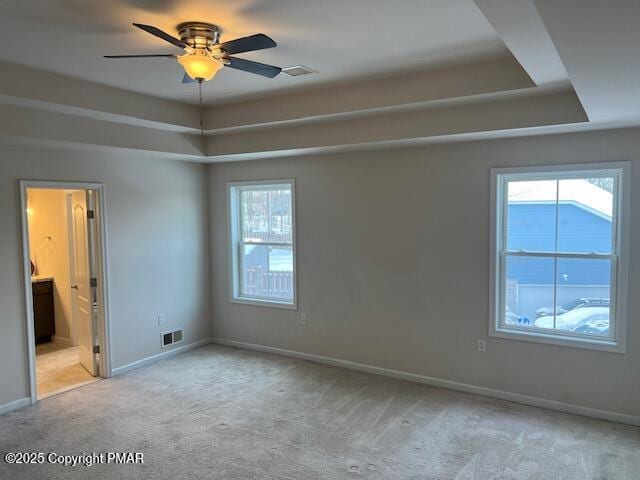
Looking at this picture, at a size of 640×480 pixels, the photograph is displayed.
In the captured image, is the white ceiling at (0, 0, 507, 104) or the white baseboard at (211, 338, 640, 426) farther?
the white baseboard at (211, 338, 640, 426)

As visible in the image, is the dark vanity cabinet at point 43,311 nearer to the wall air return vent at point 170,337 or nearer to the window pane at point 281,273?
the wall air return vent at point 170,337

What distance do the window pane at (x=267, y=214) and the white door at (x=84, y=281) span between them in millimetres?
1881

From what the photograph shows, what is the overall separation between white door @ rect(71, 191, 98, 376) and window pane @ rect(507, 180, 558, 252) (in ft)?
14.1

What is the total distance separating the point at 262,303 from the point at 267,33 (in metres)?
3.61

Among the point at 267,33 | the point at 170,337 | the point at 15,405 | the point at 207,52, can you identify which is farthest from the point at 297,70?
the point at 15,405

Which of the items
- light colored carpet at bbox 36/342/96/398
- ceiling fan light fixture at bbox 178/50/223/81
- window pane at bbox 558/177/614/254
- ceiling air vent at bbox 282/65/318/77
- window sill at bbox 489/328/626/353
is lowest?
light colored carpet at bbox 36/342/96/398

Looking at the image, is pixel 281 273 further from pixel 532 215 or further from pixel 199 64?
pixel 199 64

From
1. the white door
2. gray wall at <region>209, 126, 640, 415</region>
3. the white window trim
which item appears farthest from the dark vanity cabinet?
the white window trim

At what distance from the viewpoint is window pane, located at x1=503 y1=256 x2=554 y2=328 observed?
13.8ft

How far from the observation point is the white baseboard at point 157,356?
202 inches

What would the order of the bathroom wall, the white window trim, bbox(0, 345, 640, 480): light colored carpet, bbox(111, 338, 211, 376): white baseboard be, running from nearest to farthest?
1. bbox(0, 345, 640, 480): light colored carpet
2. the white window trim
3. bbox(111, 338, 211, 376): white baseboard
4. the bathroom wall

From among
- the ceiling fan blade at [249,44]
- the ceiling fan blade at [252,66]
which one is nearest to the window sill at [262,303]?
the ceiling fan blade at [252,66]

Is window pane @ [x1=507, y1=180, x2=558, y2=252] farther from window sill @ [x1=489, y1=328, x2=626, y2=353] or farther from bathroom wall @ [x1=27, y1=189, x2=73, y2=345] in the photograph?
bathroom wall @ [x1=27, y1=189, x2=73, y2=345]

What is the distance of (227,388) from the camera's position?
15.3ft
